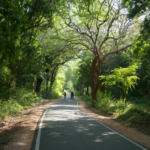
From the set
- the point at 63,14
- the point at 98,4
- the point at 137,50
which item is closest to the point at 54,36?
the point at 63,14

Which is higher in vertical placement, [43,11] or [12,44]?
[43,11]

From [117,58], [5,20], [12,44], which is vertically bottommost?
[12,44]

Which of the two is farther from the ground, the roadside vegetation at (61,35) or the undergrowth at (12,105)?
the roadside vegetation at (61,35)

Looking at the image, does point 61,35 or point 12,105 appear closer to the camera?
point 12,105

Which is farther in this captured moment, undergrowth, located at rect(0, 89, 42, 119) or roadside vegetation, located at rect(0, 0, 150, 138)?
undergrowth, located at rect(0, 89, 42, 119)

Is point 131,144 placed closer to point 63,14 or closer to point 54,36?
point 63,14

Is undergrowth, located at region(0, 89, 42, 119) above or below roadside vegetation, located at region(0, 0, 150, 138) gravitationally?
below

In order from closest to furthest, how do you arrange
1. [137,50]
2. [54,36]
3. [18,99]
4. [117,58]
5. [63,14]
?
[137,50] → [63,14] → [18,99] → [54,36] → [117,58]

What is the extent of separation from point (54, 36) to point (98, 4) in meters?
6.72

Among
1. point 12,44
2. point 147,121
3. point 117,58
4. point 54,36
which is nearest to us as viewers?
point 12,44

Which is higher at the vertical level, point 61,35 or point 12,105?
point 61,35

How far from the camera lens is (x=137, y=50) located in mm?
10734

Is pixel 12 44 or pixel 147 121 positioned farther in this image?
pixel 147 121

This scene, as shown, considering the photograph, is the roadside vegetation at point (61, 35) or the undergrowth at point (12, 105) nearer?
the roadside vegetation at point (61, 35)
